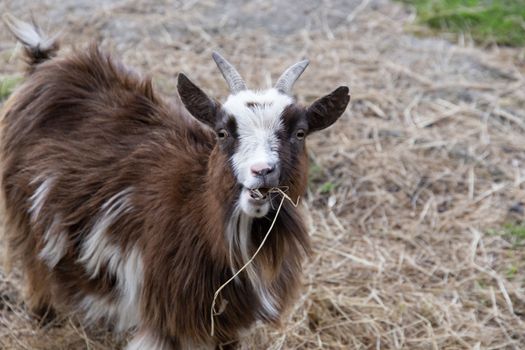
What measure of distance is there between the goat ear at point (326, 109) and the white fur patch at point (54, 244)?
4.01 feet

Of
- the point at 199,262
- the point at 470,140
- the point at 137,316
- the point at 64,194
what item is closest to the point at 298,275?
the point at 199,262

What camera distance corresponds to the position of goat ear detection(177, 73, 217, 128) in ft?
10.3

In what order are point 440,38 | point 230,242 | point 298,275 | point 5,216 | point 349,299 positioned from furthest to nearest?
point 440,38, point 349,299, point 5,216, point 298,275, point 230,242

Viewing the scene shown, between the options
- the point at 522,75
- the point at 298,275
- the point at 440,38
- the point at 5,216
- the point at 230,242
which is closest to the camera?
the point at 230,242

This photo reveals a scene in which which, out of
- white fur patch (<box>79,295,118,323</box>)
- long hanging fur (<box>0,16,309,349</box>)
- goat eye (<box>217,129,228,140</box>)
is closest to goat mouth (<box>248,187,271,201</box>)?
long hanging fur (<box>0,16,309,349</box>)

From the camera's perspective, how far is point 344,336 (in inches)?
160

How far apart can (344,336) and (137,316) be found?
1.09 m

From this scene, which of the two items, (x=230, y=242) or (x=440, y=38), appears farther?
(x=440, y=38)

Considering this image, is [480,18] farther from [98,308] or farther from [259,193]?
[259,193]

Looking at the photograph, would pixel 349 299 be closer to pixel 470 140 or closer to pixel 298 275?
pixel 298 275

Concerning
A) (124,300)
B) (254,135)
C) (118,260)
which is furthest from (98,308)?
(254,135)

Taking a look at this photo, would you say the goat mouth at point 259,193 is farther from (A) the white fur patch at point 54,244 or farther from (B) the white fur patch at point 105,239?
(A) the white fur patch at point 54,244

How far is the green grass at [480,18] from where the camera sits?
6973 millimetres

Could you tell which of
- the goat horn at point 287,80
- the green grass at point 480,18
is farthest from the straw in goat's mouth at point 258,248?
the green grass at point 480,18
